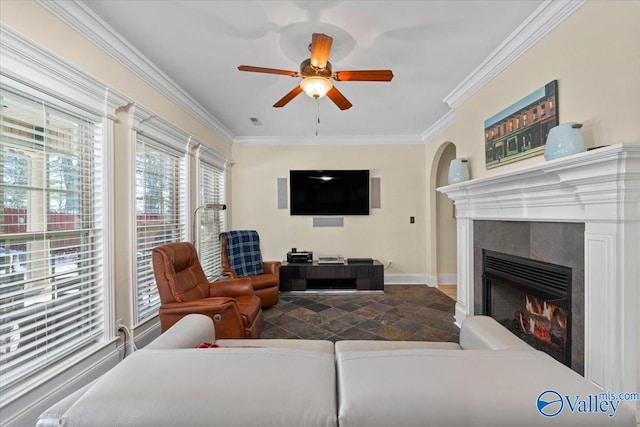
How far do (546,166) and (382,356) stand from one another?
63.5 inches

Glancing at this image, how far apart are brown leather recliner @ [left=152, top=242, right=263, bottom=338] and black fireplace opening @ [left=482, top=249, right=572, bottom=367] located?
232 cm

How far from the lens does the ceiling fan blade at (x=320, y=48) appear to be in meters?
1.76

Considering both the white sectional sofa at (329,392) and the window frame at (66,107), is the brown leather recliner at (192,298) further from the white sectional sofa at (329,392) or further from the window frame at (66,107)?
the white sectional sofa at (329,392)

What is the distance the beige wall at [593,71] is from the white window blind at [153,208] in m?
3.31

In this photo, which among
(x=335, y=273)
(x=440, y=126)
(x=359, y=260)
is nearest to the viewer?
(x=440, y=126)

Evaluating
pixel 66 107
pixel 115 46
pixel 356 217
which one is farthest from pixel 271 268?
pixel 115 46

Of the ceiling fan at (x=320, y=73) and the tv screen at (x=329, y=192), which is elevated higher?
the ceiling fan at (x=320, y=73)

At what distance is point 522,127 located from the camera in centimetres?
213

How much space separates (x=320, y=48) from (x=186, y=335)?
6.33 feet

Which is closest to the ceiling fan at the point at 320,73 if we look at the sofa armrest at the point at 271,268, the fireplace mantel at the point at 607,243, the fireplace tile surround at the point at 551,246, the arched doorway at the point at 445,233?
the fireplace mantel at the point at 607,243

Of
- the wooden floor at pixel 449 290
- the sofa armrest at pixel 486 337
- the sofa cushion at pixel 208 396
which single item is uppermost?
the sofa cushion at pixel 208 396

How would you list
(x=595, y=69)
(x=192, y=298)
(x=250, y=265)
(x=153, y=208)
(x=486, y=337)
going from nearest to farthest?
(x=486, y=337) < (x=595, y=69) < (x=192, y=298) < (x=153, y=208) < (x=250, y=265)

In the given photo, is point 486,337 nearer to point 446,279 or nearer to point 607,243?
point 607,243

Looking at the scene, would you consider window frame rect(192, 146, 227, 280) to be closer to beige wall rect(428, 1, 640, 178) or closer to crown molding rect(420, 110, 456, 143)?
crown molding rect(420, 110, 456, 143)
